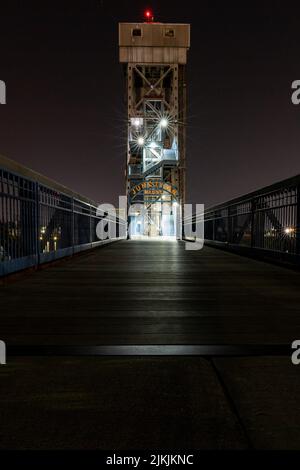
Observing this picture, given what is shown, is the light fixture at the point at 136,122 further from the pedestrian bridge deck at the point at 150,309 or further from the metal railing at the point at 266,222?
the pedestrian bridge deck at the point at 150,309

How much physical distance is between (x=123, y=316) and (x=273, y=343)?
1460 millimetres

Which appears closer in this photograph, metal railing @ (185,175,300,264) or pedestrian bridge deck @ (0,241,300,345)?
pedestrian bridge deck @ (0,241,300,345)

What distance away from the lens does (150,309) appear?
12.5 feet

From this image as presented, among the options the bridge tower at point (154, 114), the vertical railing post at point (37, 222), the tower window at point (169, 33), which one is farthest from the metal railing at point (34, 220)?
the tower window at point (169, 33)

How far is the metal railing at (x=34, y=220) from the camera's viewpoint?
18.0 ft

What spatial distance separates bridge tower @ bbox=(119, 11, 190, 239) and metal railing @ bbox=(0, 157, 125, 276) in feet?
90.1

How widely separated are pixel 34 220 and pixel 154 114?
3719 cm

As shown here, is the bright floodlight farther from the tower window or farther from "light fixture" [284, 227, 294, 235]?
"light fixture" [284, 227, 294, 235]

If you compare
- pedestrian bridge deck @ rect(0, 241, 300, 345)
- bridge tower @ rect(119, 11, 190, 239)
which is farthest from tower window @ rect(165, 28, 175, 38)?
pedestrian bridge deck @ rect(0, 241, 300, 345)

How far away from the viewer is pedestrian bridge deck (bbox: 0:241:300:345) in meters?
2.86

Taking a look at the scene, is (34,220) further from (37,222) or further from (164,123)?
(164,123)

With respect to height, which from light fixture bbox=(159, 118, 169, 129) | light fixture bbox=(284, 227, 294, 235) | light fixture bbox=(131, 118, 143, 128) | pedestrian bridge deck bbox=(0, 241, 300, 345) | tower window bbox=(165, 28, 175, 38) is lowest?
pedestrian bridge deck bbox=(0, 241, 300, 345)

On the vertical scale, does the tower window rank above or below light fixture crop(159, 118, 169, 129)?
above

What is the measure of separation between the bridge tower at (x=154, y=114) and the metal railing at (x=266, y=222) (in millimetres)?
24141
